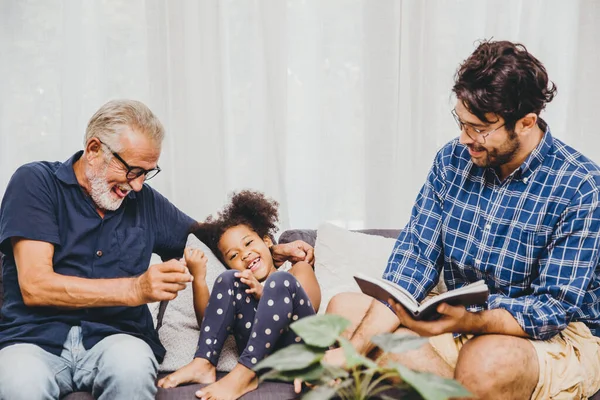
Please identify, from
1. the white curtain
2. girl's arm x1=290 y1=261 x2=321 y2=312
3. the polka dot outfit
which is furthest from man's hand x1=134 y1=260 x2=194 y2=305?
the white curtain

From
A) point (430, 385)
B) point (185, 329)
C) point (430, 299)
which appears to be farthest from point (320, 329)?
point (185, 329)

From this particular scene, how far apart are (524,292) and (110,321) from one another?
49.4 inches

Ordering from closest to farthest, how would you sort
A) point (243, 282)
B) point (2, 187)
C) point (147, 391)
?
point (147, 391)
point (243, 282)
point (2, 187)

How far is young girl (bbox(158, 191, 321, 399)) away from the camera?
2.10 meters

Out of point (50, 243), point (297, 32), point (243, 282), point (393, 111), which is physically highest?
point (297, 32)

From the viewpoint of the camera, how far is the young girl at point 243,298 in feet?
6.88

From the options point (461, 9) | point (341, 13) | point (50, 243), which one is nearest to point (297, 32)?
point (341, 13)

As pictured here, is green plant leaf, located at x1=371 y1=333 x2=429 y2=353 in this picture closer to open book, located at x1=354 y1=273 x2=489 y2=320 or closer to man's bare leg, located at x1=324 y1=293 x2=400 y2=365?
open book, located at x1=354 y1=273 x2=489 y2=320

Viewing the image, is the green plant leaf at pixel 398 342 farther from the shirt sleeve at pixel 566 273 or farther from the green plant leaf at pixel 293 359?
the shirt sleeve at pixel 566 273

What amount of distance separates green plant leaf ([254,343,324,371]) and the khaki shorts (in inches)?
35.9

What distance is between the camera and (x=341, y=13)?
3057mm

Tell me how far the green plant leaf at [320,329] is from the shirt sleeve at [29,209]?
109 centimetres

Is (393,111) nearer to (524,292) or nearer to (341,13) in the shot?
(341,13)

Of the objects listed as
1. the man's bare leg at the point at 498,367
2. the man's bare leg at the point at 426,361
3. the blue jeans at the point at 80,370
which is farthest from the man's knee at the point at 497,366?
the blue jeans at the point at 80,370
